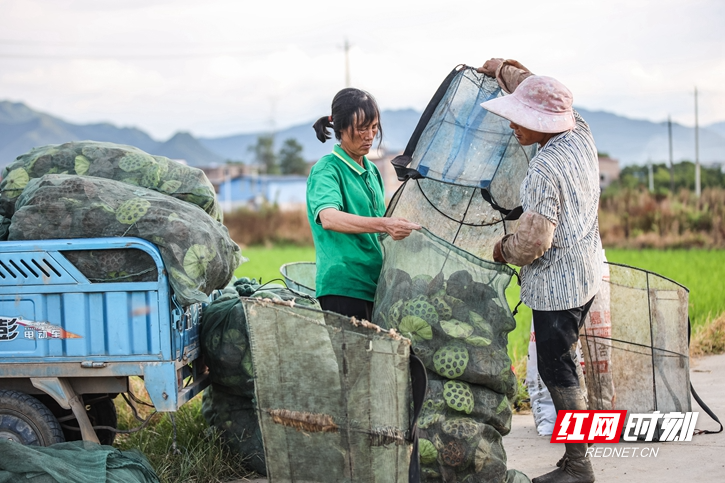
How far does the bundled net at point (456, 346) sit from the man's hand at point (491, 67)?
1170mm

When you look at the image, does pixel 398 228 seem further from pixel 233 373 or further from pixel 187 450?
pixel 187 450

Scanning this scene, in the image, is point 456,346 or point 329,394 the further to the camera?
point 456,346

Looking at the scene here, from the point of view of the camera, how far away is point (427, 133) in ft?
13.4

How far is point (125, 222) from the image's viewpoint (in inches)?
144

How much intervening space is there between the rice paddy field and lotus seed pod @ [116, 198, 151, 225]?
1316mm

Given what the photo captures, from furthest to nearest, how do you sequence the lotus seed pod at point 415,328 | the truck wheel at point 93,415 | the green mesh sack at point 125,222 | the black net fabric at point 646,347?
the black net fabric at point 646,347, the truck wheel at point 93,415, the green mesh sack at point 125,222, the lotus seed pod at point 415,328

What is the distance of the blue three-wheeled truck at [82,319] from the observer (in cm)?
358

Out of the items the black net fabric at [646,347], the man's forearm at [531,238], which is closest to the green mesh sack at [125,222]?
the man's forearm at [531,238]

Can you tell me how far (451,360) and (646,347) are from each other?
190 centimetres

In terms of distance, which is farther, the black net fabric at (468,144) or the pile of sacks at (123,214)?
the black net fabric at (468,144)

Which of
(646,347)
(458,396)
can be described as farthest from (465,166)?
(646,347)

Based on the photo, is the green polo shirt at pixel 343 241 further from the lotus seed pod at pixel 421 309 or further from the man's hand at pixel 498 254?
the man's hand at pixel 498 254

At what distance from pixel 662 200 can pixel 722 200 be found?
1618mm

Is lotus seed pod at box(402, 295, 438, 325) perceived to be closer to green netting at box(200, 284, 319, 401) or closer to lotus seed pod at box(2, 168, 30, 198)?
green netting at box(200, 284, 319, 401)
